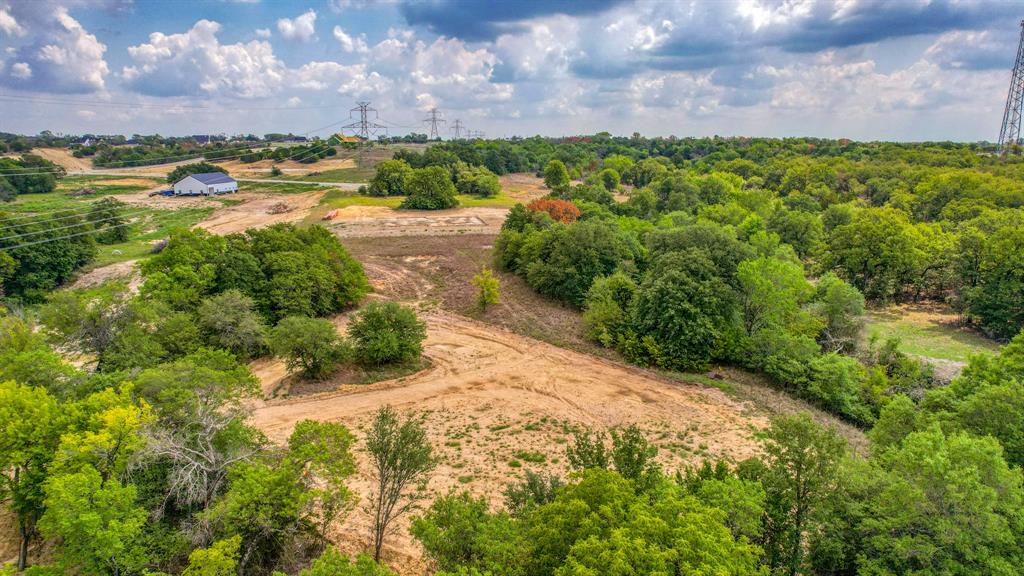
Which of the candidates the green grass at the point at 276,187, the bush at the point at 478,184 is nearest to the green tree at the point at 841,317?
the bush at the point at 478,184

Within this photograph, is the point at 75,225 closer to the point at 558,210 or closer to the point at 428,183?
the point at 428,183

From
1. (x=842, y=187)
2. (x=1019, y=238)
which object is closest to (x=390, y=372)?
(x=1019, y=238)

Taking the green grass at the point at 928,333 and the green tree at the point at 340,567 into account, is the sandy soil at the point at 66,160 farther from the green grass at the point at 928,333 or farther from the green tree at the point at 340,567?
the green grass at the point at 928,333

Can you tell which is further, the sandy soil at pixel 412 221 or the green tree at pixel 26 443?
the sandy soil at pixel 412 221

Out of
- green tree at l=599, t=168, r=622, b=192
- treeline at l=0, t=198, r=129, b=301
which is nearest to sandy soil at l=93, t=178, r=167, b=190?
treeline at l=0, t=198, r=129, b=301

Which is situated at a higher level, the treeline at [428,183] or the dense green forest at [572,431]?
the treeline at [428,183]

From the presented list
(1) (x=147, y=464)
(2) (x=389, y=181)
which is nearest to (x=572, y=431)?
(1) (x=147, y=464)
